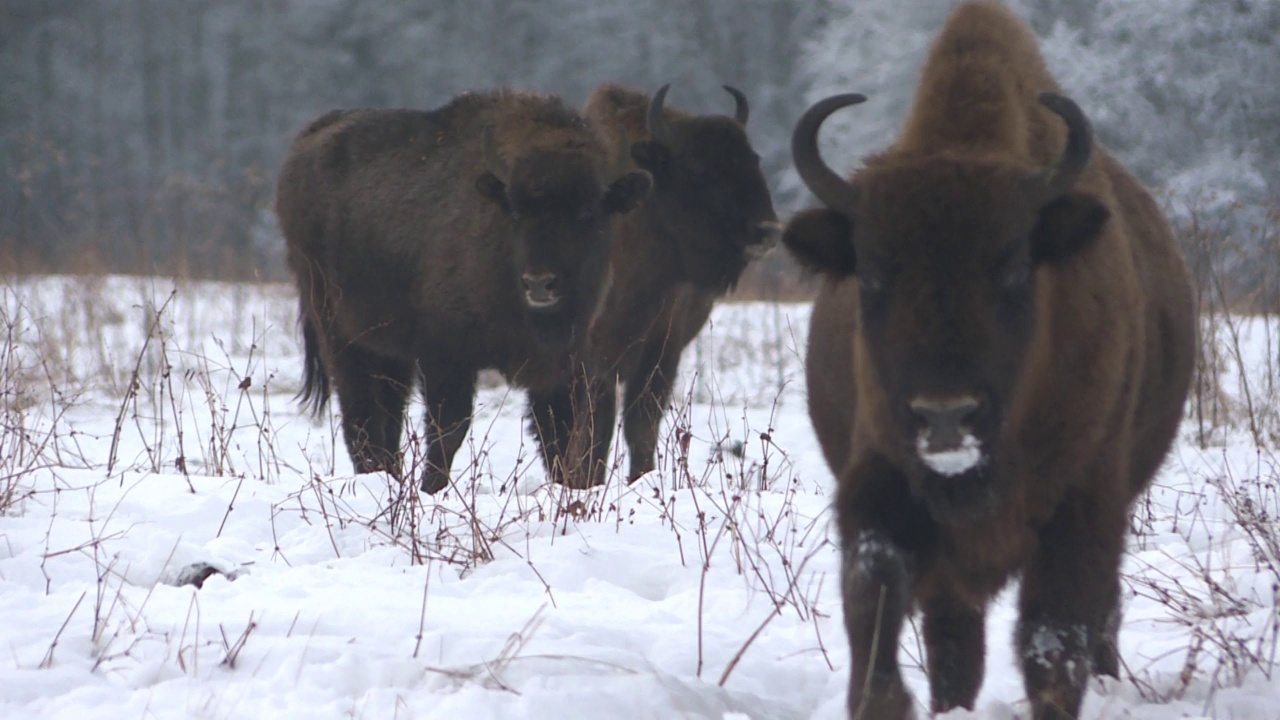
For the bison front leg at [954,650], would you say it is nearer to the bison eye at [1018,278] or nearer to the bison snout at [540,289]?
the bison eye at [1018,278]

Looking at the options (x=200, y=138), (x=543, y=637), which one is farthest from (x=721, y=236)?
(x=200, y=138)

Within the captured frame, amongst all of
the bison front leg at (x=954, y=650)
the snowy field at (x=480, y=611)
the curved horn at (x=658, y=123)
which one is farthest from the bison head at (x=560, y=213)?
the bison front leg at (x=954, y=650)

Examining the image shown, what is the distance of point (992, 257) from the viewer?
3314 millimetres

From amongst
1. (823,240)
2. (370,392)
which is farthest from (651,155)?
(823,240)

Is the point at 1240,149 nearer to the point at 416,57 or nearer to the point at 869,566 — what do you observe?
the point at 416,57

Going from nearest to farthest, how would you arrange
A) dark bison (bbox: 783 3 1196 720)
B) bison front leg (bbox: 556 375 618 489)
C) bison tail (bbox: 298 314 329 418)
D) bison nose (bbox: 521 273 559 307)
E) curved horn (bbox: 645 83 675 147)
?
dark bison (bbox: 783 3 1196 720) < bison nose (bbox: 521 273 559 307) < bison front leg (bbox: 556 375 618 489) < curved horn (bbox: 645 83 675 147) < bison tail (bbox: 298 314 329 418)

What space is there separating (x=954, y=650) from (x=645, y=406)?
199 inches

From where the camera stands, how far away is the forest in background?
2694cm

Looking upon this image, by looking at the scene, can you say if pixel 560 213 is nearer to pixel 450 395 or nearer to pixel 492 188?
pixel 492 188

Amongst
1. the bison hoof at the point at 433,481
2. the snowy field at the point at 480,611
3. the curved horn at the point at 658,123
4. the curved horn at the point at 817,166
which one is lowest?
the bison hoof at the point at 433,481

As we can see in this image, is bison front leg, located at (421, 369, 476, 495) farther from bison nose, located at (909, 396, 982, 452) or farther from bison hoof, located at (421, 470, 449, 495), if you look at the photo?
bison nose, located at (909, 396, 982, 452)

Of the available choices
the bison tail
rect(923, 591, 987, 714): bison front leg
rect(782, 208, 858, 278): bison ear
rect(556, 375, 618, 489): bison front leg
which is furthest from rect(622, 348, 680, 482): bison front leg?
rect(782, 208, 858, 278): bison ear

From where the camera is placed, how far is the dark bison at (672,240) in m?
8.88

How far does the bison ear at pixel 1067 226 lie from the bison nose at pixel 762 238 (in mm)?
5518
